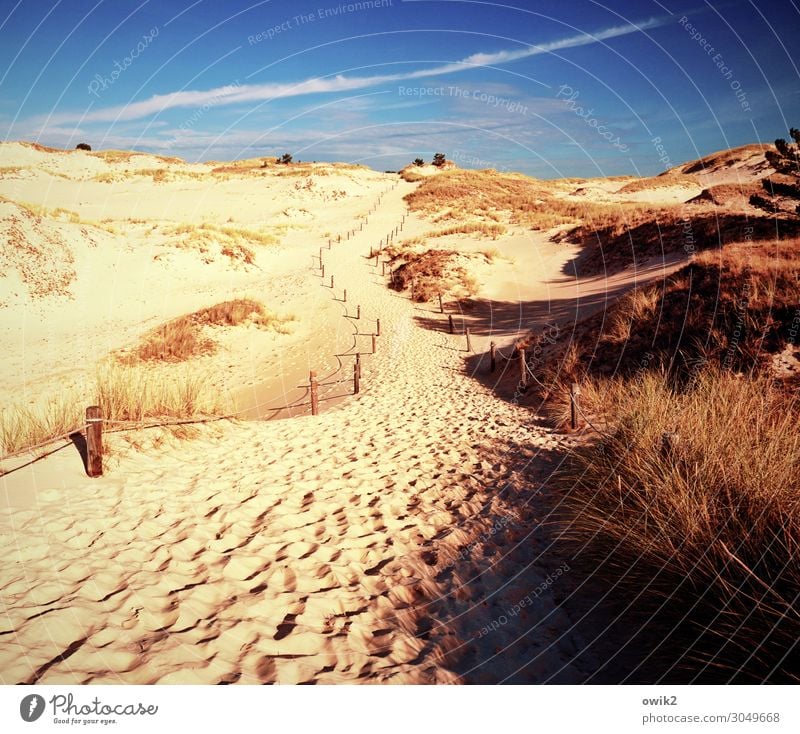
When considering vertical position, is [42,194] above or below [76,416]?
above

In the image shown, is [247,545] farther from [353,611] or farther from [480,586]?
[480,586]

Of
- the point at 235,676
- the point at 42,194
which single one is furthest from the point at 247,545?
the point at 42,194

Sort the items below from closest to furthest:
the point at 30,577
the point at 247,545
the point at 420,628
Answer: the point at 420,628
the point at 30,577
the point at 247,545

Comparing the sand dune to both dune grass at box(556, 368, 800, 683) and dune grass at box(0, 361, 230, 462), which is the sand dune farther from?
dune grass at box(556, 368, 800, 683)

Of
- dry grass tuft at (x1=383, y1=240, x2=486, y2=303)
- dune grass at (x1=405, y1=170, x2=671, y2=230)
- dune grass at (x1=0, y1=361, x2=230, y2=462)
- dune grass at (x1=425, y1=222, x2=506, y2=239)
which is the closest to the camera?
dune grass at (x1=0, y1=361, x2=230, y2=462)

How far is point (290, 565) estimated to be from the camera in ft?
14.5

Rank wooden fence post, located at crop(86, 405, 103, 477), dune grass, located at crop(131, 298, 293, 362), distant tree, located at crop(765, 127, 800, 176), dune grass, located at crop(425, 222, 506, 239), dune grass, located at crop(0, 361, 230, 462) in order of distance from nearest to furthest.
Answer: wooden fence post, located at crop(86, 405, 103, 477)
dune grass, located at crop(0, 361, 230, 462)
distant tree, located at crop(765, 127, 800, 176)
dune grass, located at crop(131, 298, 293, 362)
dune grass, located at crop(425, 222, 506, 239)

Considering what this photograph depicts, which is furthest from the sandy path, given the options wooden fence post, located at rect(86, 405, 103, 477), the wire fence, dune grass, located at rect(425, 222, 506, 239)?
dune grass, located at rect(425, 222, 506, 239)

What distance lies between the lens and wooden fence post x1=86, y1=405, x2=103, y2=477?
18.7 feet

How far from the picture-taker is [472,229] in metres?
34.2

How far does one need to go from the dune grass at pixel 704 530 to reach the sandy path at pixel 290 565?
2.10ft

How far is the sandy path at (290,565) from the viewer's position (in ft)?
10.3

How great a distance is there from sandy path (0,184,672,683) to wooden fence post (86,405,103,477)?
0.54 ft
